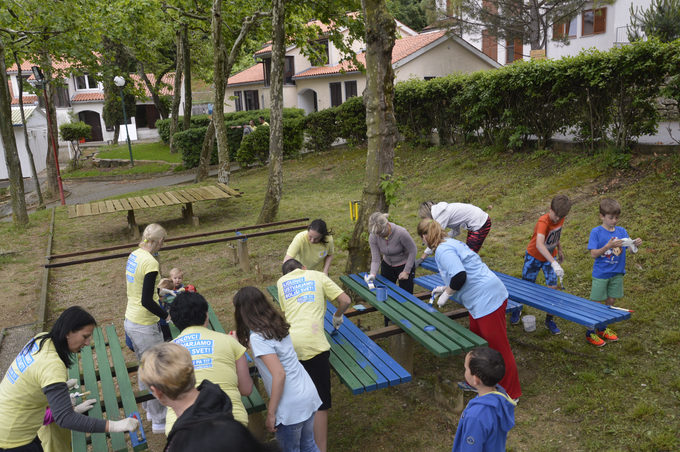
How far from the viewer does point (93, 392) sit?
3.51m

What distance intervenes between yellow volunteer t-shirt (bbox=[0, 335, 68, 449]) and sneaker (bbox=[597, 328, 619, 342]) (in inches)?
182

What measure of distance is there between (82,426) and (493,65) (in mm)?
24908

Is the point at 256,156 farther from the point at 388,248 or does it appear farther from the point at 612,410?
the point at 612,410

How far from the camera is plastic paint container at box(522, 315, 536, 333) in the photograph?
5.01 meters

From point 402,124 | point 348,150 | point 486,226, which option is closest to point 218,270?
point 486,226

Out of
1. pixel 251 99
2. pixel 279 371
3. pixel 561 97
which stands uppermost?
pixel 251 99

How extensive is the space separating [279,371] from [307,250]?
2.14 m

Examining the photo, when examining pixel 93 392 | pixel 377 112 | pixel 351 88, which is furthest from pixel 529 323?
pixel 351 88

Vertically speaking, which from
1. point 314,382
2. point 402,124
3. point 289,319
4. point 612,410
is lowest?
point 612,410

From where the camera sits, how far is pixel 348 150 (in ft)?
57.0

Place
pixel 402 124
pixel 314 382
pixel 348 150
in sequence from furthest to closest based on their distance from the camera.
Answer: pixel 348 150, pixel 402 124, pixel 314 382

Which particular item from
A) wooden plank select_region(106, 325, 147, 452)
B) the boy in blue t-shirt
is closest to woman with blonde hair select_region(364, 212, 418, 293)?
the boy in blue t-shirt

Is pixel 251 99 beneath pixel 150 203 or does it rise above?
above

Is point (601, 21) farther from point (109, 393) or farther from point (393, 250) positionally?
point (109, 393)
